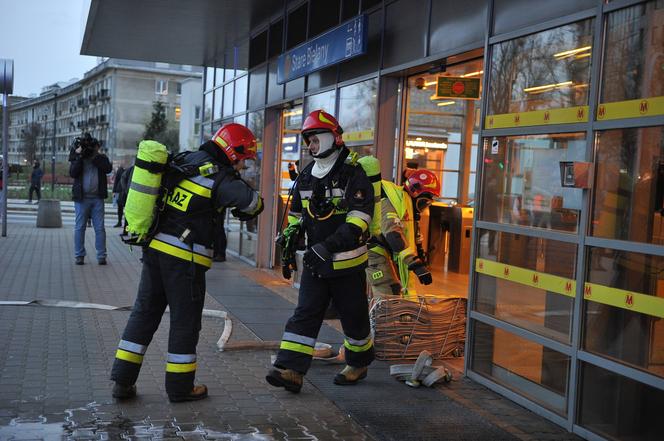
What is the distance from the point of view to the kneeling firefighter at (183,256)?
564 cm

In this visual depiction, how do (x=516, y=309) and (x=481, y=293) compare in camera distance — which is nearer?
(x=516, y=309)

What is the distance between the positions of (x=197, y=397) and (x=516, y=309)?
7.93 ft

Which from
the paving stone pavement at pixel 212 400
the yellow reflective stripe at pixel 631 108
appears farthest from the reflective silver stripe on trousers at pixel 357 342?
the yellow reflective stripe at pixel 631 108

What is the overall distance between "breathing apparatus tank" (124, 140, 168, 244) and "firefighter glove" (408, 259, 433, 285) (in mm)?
2308

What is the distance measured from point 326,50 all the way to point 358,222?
202 inches

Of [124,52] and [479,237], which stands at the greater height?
[124,52]

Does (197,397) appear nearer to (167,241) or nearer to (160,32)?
(167,241)

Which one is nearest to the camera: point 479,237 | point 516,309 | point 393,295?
point 516,309

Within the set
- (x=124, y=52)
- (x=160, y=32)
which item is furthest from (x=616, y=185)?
(x=124, y=52)

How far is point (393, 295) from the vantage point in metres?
7.50

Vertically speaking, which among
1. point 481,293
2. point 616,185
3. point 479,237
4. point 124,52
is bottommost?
point 481,293

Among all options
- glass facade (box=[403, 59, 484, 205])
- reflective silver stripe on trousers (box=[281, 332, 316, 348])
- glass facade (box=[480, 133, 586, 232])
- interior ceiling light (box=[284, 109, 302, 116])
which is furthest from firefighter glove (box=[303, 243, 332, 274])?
glass facade (box=[403, 59, 484, 205])

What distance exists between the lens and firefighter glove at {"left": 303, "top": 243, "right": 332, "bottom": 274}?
19.3 ft

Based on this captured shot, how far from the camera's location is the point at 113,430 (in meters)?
5.00
